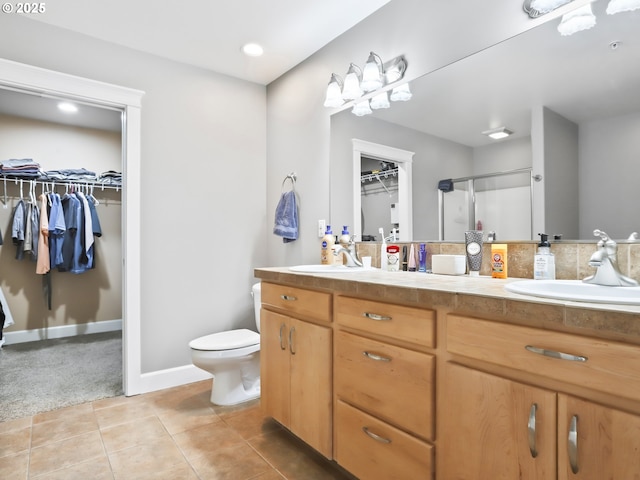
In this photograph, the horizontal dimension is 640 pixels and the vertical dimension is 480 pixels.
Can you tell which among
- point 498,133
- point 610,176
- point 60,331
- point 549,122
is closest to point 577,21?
point 549,122

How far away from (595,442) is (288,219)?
2.13 metres

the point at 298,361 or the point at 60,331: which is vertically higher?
the point at 298,361

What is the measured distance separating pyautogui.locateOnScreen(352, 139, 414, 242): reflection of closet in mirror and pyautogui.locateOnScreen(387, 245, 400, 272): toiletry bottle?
0.41 ft

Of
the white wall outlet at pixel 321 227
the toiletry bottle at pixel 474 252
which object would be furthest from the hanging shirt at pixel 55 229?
the toiletry bottle at pixel 474 252

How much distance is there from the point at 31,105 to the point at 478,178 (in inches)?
157

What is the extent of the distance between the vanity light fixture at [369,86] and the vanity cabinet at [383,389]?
1.22 meters

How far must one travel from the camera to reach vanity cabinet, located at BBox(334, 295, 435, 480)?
113cm

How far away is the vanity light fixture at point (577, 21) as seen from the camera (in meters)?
1.26

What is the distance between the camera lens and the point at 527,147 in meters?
1.46

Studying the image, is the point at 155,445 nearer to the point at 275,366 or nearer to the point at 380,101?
the point at 275,366

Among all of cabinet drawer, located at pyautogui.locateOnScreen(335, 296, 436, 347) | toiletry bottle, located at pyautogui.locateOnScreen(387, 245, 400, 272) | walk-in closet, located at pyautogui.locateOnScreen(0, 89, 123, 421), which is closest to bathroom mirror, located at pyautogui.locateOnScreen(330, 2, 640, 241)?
toiletry bottle, located at pyautogui.locateOnScreen(387, 245, 400, 272)

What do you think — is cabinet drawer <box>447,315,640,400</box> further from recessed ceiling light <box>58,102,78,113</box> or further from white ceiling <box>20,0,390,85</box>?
recessed ceiling light <box>58,102,78,113</box>

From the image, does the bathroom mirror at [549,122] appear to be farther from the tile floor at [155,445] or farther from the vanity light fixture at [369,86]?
the tile floor at [155,445]

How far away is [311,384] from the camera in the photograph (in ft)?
5.17
